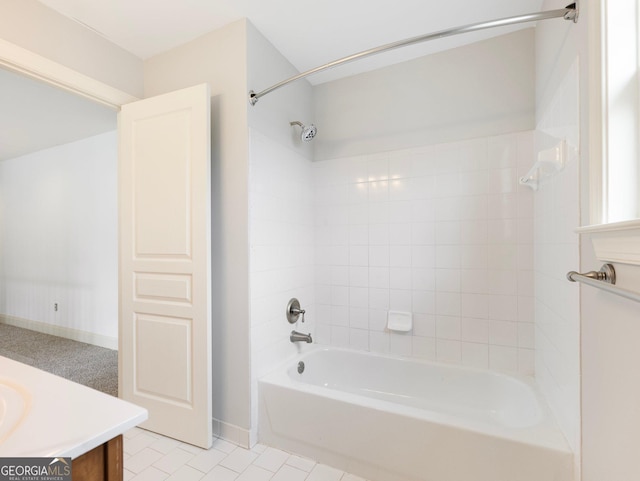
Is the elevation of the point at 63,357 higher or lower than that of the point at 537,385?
lower

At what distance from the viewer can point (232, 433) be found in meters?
1.79

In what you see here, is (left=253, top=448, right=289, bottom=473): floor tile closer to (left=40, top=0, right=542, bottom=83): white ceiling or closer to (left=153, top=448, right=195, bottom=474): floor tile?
(left=153, top=448, right=195, bottom=474): floor tile

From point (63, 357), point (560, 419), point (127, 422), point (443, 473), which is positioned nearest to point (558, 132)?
point (560, 419)

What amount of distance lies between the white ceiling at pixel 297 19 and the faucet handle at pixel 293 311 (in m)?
1.80

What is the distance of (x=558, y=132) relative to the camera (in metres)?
1.40

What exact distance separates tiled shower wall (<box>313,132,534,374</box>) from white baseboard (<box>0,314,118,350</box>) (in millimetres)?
2588

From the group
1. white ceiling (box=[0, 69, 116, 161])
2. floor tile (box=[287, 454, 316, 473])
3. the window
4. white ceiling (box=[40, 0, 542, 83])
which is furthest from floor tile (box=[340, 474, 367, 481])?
white ceiling (box=[0, 69, 116, 161])

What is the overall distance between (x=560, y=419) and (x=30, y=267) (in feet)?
19.3

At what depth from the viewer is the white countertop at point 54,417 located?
54 centimetres

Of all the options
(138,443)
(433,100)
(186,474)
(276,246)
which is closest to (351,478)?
(186,474)

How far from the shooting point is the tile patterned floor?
1510 millimetres

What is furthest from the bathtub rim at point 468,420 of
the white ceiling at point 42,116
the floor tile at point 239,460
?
the white ceiling at point 42,116

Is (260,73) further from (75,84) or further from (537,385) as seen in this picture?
(537,385)

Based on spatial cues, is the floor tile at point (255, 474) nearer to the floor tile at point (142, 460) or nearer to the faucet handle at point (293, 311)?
the floor tile at point (142, 460)
